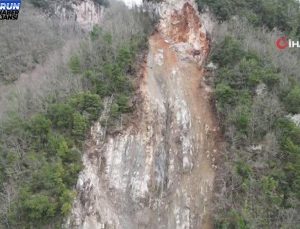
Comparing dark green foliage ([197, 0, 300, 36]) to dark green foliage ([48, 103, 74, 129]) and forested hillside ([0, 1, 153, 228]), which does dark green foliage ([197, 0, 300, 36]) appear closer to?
forested hillside ([0, 1, 153, 228])

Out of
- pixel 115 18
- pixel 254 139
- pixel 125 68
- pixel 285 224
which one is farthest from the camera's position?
pixel 115 18

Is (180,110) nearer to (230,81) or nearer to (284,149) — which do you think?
(230,81)

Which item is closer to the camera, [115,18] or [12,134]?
[12,134]

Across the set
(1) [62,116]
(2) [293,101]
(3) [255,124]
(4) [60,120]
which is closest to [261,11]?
(2) [293,101]

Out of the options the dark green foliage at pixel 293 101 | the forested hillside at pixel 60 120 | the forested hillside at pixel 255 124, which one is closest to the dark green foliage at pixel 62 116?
the forested hillside at pixel 60 120

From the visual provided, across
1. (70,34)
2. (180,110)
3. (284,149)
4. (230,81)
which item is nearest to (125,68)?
(180,110)

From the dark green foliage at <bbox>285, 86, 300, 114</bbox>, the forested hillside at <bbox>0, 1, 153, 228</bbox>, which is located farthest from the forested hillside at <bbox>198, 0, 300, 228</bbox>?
the forested hillside at <bbox>0, 1, 153, 228</bbox>

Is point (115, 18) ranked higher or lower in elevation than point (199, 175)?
higher

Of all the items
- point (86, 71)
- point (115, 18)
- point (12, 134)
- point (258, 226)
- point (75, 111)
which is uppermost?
point (115, 18)
